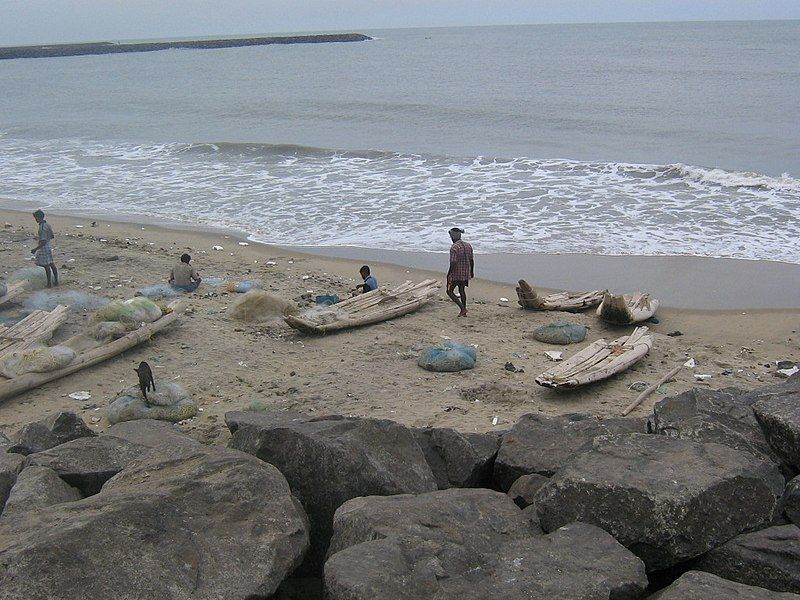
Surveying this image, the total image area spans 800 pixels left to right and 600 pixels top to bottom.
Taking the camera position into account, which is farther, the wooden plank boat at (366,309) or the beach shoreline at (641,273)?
the beach shoreline at (641,273)

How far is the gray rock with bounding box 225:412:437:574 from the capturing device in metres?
4.69

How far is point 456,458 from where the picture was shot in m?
5.40

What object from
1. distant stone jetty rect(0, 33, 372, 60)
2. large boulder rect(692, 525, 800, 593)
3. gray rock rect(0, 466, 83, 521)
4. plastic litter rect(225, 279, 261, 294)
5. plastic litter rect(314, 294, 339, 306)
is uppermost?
distant stone jetty rect(0, 33, 372, 60)

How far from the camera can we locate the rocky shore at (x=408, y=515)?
11.9 feet

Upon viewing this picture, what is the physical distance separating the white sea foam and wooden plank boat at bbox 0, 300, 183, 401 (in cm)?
604

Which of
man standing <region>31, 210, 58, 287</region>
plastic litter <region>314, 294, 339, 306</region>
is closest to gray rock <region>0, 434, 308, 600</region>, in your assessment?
plastic litter <region>314, 294, 339, 306</region>

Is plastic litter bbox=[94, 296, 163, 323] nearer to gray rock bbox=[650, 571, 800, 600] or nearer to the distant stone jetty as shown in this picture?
gray rock bbox=[650, 571, 800, 600]

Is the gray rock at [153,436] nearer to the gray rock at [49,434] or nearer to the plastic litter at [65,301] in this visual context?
the gray rock at [49,434]

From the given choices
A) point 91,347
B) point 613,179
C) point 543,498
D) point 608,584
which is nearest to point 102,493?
point 543,498

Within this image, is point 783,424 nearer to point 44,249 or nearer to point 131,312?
point 131,312

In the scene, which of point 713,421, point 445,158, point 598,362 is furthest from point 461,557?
point 445,158

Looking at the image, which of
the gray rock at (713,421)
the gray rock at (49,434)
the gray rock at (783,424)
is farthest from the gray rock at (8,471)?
the gray rock at (783,424)

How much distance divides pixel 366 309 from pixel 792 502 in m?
7.48

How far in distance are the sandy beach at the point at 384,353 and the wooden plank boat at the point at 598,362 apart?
7.2 inches
